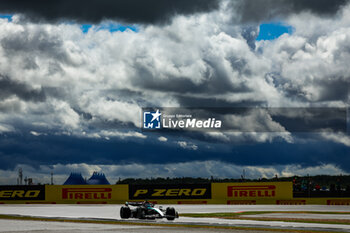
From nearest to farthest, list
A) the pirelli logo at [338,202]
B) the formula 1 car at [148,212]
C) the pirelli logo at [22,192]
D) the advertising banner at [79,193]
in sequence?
the formula 1 car at [148,212] → the pirelli logo at [338,202] → the advertising banner at [79,193] → the pirelli logo at [22,192]

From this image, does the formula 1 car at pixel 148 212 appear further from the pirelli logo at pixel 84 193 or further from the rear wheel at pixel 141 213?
the pirelli logo at pixel 84 193

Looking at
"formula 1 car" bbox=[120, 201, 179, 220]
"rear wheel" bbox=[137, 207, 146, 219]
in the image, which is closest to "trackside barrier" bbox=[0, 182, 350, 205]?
"formula 1 car" bbox=[120, 201, 179, 220]

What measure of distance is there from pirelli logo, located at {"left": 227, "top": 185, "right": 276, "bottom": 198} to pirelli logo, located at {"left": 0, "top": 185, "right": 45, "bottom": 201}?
63.1ft

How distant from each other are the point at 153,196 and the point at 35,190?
1239 cm

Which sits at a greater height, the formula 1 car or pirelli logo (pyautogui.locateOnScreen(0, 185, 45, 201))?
pirelli logo (pyautogui.locateOnScreen(0, 185, 45, 201))

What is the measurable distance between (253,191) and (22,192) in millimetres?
23525

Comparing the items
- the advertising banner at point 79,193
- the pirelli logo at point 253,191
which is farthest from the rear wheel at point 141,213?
the advertising banner at point 79,193

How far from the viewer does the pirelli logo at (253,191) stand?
172 ft

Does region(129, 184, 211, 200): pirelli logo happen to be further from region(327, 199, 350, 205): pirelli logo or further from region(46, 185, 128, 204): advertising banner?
region(327, 199, 350, 205): pirelli logo

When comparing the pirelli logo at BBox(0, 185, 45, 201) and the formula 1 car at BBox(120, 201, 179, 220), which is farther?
the pirelli logo at BBox(0, 185, 45, 201)

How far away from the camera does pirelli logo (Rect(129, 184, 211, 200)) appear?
53312mm

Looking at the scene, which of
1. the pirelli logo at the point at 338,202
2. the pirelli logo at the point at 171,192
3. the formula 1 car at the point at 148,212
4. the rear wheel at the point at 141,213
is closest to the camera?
the formula 1 car at the point at 148,212

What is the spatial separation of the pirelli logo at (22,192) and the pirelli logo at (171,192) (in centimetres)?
957

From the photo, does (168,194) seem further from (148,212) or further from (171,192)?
(148,212)
